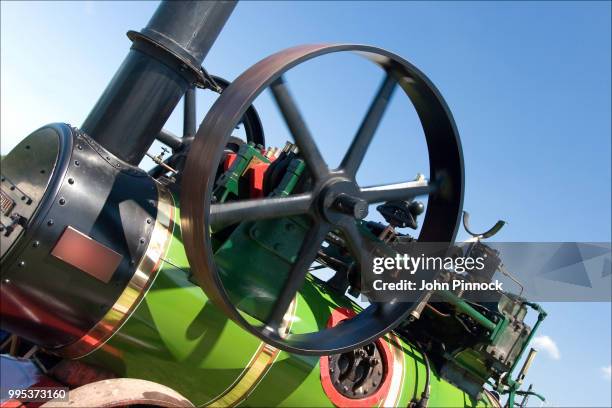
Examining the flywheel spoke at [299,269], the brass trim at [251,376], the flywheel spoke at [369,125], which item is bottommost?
the brass trim at [251,376]

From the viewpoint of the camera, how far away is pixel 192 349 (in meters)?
3.00

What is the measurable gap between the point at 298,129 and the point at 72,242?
114 centimetres

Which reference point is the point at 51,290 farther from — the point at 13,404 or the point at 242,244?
the point at 242,244

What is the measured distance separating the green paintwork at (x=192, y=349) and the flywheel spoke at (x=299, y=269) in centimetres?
32

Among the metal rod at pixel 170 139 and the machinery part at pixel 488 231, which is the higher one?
the machinery part at pixel 488 231

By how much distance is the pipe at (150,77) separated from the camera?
3.00 meters

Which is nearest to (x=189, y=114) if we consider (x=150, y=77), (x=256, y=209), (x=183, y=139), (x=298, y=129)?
A: (x=183, y=139)

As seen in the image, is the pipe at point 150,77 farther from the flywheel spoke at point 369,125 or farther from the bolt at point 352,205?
the bolt at point 352,205

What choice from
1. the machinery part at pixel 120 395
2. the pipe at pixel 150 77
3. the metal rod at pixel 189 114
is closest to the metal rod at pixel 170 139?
the metal rod at pixel 189 114

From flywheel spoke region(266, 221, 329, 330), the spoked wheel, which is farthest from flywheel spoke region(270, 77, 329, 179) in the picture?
flywheel spoke region(266, 221, 329, 330)

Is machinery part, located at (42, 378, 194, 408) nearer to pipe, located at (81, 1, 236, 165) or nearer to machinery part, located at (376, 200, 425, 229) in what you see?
pipe, located at (81, 1, 236, 165)

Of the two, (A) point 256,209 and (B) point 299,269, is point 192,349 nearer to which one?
(B) point 299,269

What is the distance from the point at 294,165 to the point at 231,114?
0.70m

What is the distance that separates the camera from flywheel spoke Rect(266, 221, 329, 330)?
9.52ft
